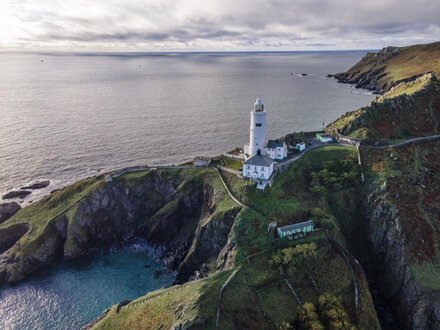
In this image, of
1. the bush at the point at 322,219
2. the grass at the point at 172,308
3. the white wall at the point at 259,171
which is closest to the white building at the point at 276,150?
the white wall at the point at 259,171

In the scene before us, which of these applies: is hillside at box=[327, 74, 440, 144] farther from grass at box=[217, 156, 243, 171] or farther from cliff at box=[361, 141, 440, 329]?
grass at box=[217, 156, 243, 171]

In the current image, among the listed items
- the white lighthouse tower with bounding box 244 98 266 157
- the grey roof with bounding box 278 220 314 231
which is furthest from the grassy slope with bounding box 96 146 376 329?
the white lighthouse tower with bounding box 244 98 266 157

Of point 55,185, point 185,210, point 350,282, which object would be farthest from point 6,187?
point 350,282

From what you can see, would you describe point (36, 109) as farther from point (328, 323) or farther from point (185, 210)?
point (328, 323)

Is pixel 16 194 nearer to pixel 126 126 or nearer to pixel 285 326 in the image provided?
pixel 126 126

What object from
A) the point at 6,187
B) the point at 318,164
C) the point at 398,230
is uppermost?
the point at 318,164

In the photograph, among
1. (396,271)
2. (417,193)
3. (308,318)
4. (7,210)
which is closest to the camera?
(308,318)

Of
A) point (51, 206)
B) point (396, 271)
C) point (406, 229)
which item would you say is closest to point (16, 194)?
point (51, 206)

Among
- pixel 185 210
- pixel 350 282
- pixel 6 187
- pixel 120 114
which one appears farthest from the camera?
pixel 120 114

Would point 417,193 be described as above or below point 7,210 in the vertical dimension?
above
